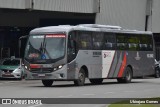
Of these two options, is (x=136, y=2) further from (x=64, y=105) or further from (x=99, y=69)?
(x=64, y=105)

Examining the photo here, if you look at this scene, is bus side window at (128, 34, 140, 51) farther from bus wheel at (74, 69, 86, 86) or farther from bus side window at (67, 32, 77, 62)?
bus side window at (67, 32, 77, 62)

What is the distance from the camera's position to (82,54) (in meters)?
31.1

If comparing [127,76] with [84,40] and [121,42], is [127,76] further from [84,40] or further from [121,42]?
[84,40]

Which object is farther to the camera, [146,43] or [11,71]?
[11,71]

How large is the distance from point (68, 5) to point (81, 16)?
6.42m

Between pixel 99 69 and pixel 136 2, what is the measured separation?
24.2 metres

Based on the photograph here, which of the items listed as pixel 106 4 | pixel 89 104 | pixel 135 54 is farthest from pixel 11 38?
pixel 89 104

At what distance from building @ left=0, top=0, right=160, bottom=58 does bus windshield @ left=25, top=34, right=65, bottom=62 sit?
56.6 feet

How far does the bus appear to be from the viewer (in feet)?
97.5

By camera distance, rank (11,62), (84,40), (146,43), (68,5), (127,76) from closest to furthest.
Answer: (84,40) < (127,76) < (146,43) < (11,62) < (68,5)

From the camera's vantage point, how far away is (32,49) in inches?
1191

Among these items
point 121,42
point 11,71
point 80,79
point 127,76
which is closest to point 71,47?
point 80,79

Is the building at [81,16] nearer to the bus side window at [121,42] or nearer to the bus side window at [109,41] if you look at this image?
the bus side window at [121,42]

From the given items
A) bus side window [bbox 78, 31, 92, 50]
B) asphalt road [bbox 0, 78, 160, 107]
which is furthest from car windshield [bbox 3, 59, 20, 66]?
asphalt road [bbox 0, 78, 160, 107]
